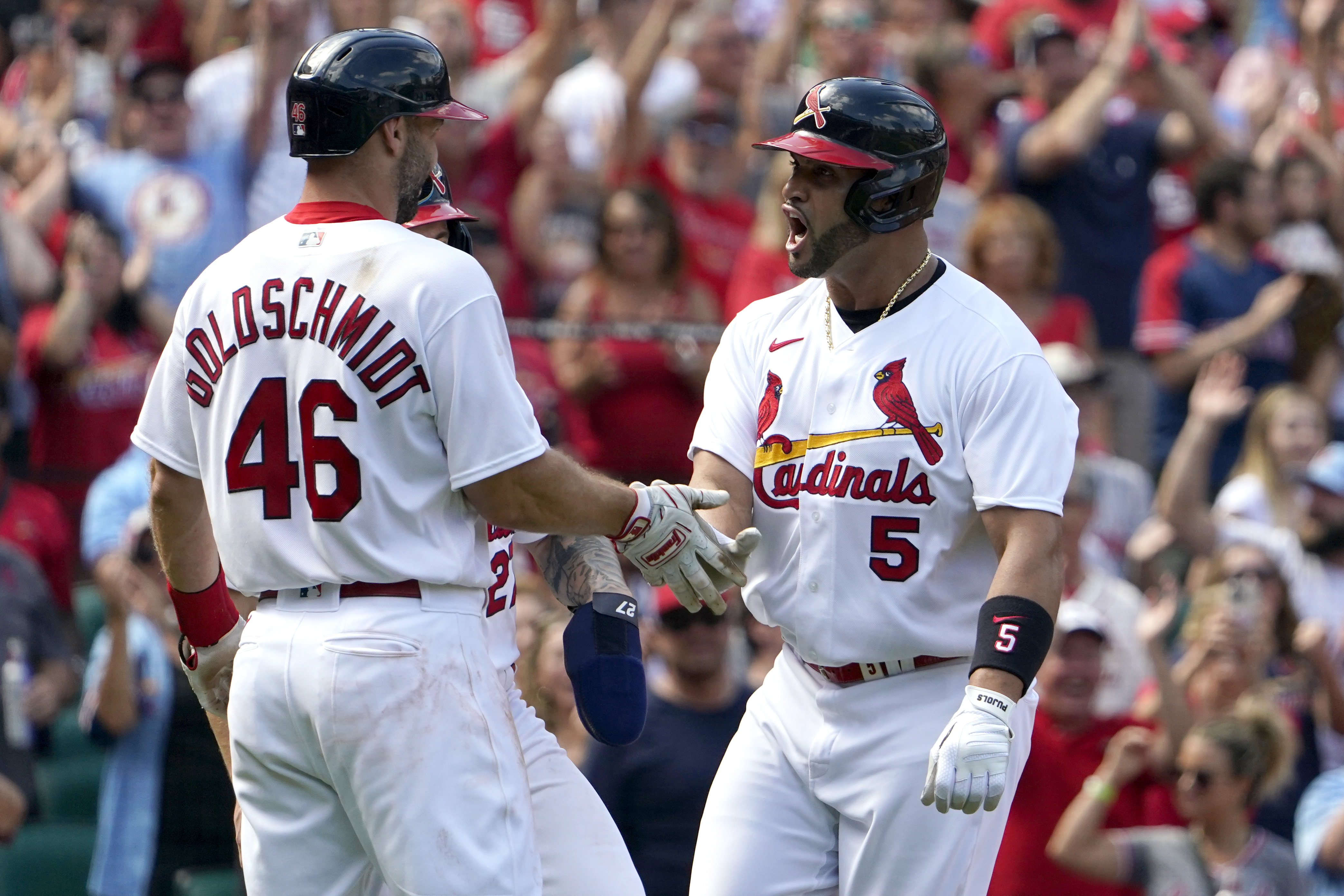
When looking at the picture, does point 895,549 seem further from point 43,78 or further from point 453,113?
point 43,78

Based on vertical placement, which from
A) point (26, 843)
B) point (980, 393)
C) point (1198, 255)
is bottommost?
point (26, 843)

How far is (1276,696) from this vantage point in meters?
7.13

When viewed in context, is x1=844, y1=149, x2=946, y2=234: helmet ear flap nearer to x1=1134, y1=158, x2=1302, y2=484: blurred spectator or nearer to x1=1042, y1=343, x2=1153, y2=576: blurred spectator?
x1=1042, y1=343, x2=1153, y2=576: blurred spectator

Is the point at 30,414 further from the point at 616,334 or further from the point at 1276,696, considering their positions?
the point at 1276,696

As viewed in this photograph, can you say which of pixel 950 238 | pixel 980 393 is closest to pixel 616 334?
pixel 950 238

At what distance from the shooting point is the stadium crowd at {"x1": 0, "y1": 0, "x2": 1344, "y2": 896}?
643cm

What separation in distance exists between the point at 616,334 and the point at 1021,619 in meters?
4.46

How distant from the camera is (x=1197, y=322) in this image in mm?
9156

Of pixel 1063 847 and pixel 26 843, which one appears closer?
pixel 1063 847

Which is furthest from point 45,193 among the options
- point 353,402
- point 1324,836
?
point 1324,836

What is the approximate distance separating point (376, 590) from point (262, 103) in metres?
5.79

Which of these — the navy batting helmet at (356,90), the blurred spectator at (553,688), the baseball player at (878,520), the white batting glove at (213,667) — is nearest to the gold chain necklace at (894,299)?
the baseball player at (878,520)

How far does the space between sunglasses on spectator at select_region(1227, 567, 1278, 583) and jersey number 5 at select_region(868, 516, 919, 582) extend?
3.23 m

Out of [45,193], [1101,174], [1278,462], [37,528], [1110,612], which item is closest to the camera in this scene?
[1110,612]
